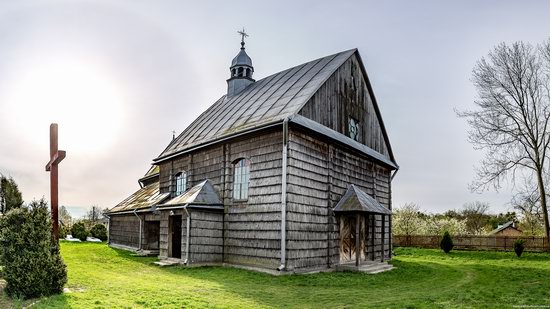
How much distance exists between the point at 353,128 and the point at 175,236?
8.86m

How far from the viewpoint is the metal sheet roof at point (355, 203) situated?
1497 cm

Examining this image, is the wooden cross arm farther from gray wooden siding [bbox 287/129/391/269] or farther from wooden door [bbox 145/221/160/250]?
wooden door [bbox 145/221/160/250]

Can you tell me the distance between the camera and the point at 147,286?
32.4ft

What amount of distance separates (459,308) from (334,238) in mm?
7186

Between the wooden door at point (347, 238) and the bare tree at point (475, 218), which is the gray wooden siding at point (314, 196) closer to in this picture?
the wooden door at point (347, 238)

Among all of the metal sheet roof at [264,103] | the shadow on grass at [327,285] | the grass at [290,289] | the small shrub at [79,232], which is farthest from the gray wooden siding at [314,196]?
the small shrub at [79,232]

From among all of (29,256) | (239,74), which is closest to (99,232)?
(239,74)

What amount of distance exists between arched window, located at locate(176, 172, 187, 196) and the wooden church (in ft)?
0.16

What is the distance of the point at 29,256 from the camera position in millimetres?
8172

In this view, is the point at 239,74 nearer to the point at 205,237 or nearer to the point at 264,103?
the point at 264,103

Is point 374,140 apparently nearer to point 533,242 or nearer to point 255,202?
point 255,202

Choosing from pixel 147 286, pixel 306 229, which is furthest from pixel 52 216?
pixel 306 229

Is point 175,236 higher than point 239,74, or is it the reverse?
point 239,74

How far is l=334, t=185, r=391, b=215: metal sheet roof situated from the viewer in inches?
589
